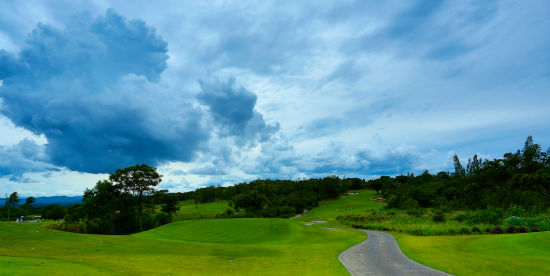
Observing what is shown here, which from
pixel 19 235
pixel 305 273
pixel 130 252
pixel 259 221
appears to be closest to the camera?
pixel 305 273

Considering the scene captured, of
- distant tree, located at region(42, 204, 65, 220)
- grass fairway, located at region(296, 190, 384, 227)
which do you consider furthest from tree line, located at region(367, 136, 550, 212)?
distant tree, located at region(42, 204, 65, 220)

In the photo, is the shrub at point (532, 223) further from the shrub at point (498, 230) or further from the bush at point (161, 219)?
the bush at point (161, 219)

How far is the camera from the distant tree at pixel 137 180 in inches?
2338

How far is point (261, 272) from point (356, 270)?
5.72 m

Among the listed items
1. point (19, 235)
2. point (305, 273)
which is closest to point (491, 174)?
point (305, 273)

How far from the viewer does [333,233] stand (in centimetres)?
4084

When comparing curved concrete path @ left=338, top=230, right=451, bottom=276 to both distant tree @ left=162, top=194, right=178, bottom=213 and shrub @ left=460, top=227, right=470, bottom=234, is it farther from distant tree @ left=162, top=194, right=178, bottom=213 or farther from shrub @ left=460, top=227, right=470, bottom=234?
distant tree @ left=162, top=194, right=178, bottom=213

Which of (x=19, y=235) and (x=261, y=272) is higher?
(x=19, y=235)

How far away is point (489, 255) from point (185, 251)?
2494cm

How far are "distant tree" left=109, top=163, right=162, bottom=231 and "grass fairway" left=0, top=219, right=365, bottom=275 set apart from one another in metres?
15.6

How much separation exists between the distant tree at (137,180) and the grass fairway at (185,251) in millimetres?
15560

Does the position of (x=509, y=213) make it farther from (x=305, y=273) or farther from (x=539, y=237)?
(x=305, y=273)

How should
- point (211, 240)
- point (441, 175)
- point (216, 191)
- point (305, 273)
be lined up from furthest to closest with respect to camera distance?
point (441, 175) < point (216, 191) < point (211, 240) < point (305, 273)

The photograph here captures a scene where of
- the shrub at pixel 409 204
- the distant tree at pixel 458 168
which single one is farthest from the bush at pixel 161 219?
the distant tree at pixel 458 168
